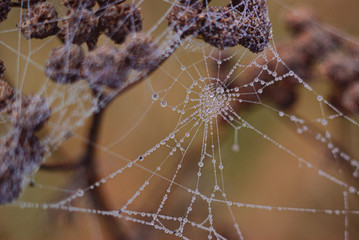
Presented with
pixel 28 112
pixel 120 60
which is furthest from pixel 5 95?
pixel 120 60

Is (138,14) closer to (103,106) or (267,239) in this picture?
(103,106)

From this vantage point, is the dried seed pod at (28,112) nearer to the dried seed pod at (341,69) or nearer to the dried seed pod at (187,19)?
the dried seed pod at (187,19)

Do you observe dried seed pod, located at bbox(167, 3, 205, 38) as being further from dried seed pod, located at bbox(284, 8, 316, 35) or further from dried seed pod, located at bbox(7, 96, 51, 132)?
dried seed pod, located at bbox(284, 8, 316, 35)

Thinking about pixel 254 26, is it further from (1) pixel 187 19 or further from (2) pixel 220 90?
(2) pixel 220 90

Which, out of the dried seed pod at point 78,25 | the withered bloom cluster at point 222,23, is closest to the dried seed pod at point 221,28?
the withered bloom cluster at point 222,23

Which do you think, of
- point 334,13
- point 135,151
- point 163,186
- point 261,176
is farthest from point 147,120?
point 334,13

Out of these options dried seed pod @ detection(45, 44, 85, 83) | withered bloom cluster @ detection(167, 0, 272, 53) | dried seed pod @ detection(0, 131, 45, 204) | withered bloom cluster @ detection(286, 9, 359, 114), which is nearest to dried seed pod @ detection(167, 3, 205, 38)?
withered bloom cluster @ detection(167, 0, 272, 53)
